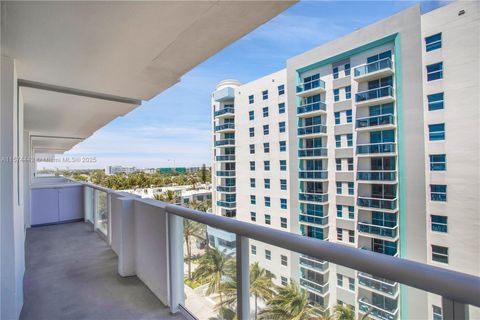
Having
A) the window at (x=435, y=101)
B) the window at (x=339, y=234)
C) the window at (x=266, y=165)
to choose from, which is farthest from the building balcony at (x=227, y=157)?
the window at (x=435, y=101)

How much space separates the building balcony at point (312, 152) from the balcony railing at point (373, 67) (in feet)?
19.0

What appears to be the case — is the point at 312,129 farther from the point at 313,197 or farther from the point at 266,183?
the point at 266,183

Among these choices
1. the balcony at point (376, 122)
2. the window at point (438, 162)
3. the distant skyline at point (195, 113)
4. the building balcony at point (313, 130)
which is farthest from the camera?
the distant skyline at point (195, 113)

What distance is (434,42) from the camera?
13.1 m

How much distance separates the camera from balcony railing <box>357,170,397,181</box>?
1532 centimetres

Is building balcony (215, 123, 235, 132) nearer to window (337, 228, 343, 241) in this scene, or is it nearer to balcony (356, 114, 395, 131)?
balcony (356, 114, 395, 131)

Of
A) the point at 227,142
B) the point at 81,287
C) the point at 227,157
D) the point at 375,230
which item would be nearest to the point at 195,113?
the point at 227,142

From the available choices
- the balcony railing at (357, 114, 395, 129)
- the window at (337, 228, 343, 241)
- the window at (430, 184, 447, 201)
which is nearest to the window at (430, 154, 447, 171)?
the window at (430, 184, 447, 201)

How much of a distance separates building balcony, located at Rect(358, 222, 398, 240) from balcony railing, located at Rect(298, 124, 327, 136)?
735cm

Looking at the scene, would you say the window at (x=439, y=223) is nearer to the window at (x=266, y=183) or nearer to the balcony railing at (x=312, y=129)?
the balcony railing at (x=312, y=129)

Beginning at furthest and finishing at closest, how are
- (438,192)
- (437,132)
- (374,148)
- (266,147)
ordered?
(266,147) → (374,148) → (438,192) → (437,132)

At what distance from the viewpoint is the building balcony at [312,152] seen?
60.5 ft

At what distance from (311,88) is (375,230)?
11241mm

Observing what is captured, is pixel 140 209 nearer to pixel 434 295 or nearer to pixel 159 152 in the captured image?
pixel 434 295
